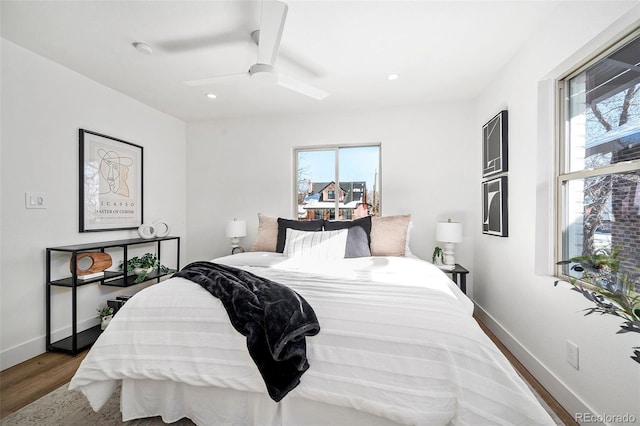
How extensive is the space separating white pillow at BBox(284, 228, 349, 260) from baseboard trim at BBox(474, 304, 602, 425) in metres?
1.55

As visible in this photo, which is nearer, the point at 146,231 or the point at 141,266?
the point at 141,266

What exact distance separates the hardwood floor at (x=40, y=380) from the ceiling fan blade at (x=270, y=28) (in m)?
2.63

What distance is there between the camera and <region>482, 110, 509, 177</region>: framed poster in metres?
2.47

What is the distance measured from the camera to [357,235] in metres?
2.83

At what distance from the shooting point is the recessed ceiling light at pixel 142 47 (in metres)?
2.15

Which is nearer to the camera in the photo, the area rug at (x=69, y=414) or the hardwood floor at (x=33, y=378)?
the area rug at (x=69, y=414)

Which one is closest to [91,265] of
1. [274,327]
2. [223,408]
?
[223,408]

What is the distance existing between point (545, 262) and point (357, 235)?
1.48 m

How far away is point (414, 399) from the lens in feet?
3.78

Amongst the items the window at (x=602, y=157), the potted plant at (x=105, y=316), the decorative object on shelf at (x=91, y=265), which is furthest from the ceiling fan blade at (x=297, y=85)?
the potted plant at (x=105, y=316)

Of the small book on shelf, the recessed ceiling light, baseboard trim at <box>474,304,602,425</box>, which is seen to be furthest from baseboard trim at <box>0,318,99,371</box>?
baseboard trim at <box>474,304,602,425</box>

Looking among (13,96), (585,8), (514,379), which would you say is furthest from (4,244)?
(585,8)

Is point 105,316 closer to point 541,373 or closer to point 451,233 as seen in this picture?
point 451,233

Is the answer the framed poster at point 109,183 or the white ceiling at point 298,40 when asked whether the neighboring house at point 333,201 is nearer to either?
the white ceiling at point 298,40
